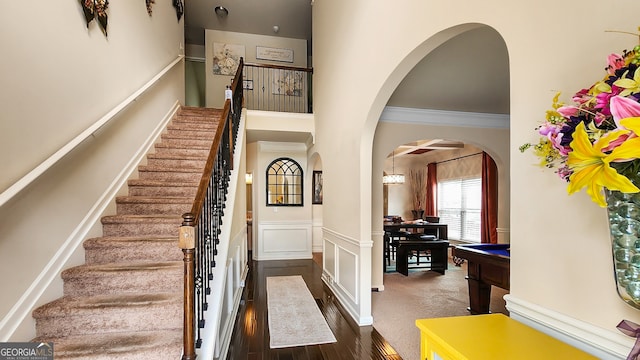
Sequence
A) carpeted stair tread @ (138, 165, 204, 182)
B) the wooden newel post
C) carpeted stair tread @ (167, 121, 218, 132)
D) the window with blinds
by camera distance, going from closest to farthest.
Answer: the wooden newel post, carpeted stair tread @ (138, 165, 204, 182), carpeted stair tread @ (167, 121, 218, 132), the window with blinds

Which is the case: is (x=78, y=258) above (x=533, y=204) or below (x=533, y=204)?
below

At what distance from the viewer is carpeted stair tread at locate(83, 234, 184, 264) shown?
2564mm

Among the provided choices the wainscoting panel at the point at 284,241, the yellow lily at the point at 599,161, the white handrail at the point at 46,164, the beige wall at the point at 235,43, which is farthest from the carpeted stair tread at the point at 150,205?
the beige wall at the point at 235,43

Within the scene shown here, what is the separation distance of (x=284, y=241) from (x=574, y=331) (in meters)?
6.17

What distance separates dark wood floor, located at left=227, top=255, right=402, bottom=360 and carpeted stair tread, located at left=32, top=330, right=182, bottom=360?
96cm

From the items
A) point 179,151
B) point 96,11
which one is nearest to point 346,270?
point 179,151

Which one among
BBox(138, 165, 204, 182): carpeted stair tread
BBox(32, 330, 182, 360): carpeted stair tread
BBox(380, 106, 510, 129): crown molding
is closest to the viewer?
BBox(32, 330, 182, 360): carpeted stair tread

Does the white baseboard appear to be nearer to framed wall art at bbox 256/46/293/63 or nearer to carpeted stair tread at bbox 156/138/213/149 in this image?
carpeted stair tread at bbox 156/138/213/149

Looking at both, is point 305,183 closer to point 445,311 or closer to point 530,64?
point 445,311

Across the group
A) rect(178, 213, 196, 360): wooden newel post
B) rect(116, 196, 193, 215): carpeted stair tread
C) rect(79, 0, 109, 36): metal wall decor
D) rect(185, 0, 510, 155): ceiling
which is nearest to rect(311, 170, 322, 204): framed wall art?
rect(185, 0, 510, 155): ceiling

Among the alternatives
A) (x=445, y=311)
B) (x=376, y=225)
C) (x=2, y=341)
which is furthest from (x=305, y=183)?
(x=2, y=341)

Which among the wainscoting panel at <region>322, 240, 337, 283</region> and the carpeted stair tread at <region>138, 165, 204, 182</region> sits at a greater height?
the carpeted stair tread at <region>138, 165, 204, 182</region>

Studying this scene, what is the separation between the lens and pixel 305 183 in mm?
6938

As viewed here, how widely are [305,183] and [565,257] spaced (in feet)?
19.9
